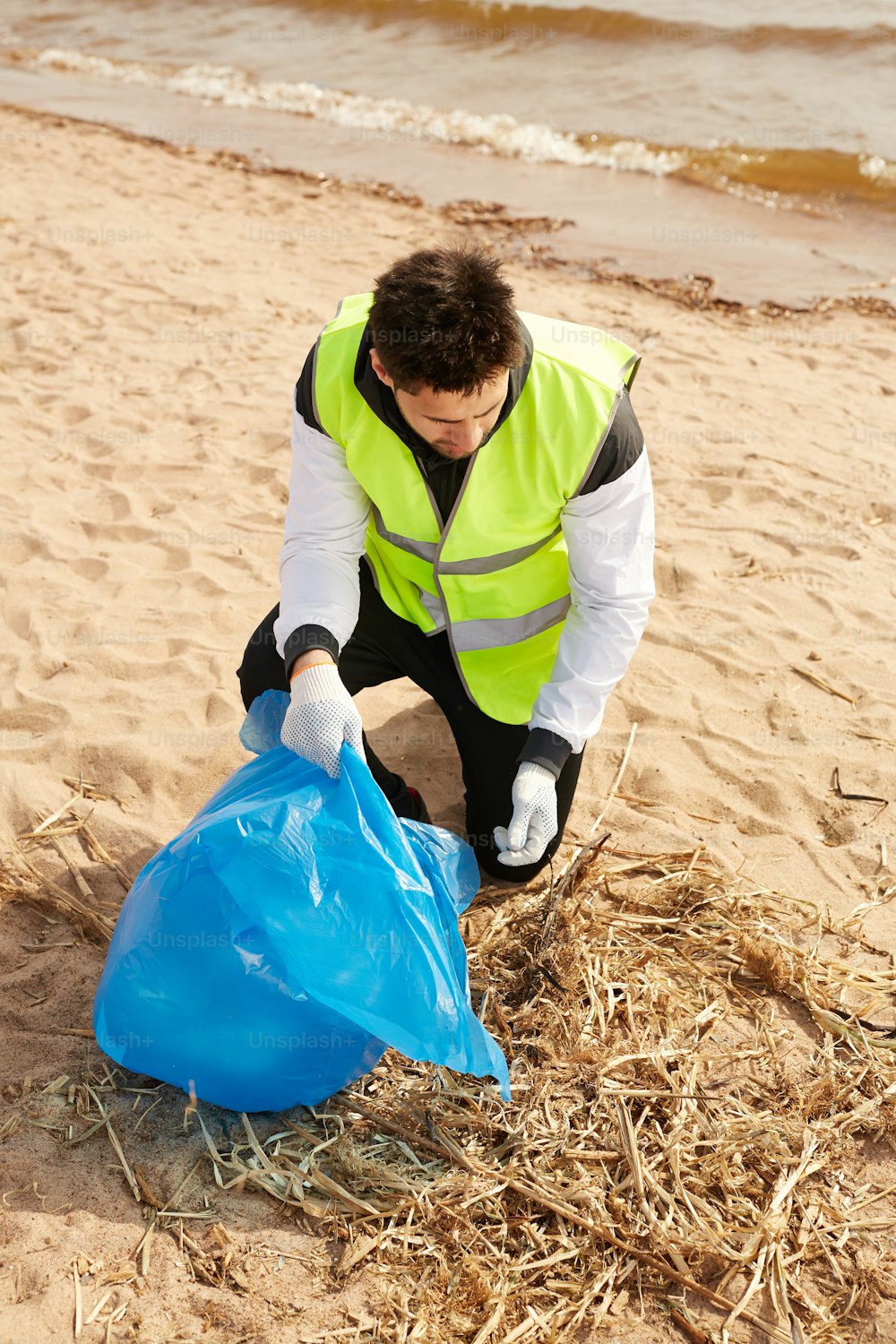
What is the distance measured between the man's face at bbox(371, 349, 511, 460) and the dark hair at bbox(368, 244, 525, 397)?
24 millimetres

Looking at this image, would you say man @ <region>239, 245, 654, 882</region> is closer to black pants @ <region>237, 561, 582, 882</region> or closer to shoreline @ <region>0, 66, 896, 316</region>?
black pants @ <region>237, 561, 582, 882</region>

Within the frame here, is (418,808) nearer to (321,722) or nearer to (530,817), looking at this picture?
(530,817)

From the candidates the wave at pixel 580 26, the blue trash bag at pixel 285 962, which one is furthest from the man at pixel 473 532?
the wave at pixel 580 26

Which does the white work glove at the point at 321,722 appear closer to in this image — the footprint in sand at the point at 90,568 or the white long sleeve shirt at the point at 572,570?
the white long sleeve shirt at the point at 572,570

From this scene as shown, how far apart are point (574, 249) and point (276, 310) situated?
6.65 ft

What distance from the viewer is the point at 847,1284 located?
1848 mm

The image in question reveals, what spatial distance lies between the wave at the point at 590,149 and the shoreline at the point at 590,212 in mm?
205

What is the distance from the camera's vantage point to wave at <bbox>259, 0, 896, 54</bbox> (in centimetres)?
1045

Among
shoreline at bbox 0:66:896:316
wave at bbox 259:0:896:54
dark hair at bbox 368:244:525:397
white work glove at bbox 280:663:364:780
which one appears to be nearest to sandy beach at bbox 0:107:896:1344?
shoreline at bbox 0:66:896:316

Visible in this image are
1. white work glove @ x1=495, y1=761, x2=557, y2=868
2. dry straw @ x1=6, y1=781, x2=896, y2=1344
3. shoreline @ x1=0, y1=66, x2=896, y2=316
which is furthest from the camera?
shoreline @ x1=0, y1=66, x2=896, y2=316

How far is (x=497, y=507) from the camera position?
7.46 feet

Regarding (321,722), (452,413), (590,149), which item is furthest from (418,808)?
(590,149)

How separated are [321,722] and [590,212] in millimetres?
6087

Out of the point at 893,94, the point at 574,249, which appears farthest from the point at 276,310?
the point at 893,94
